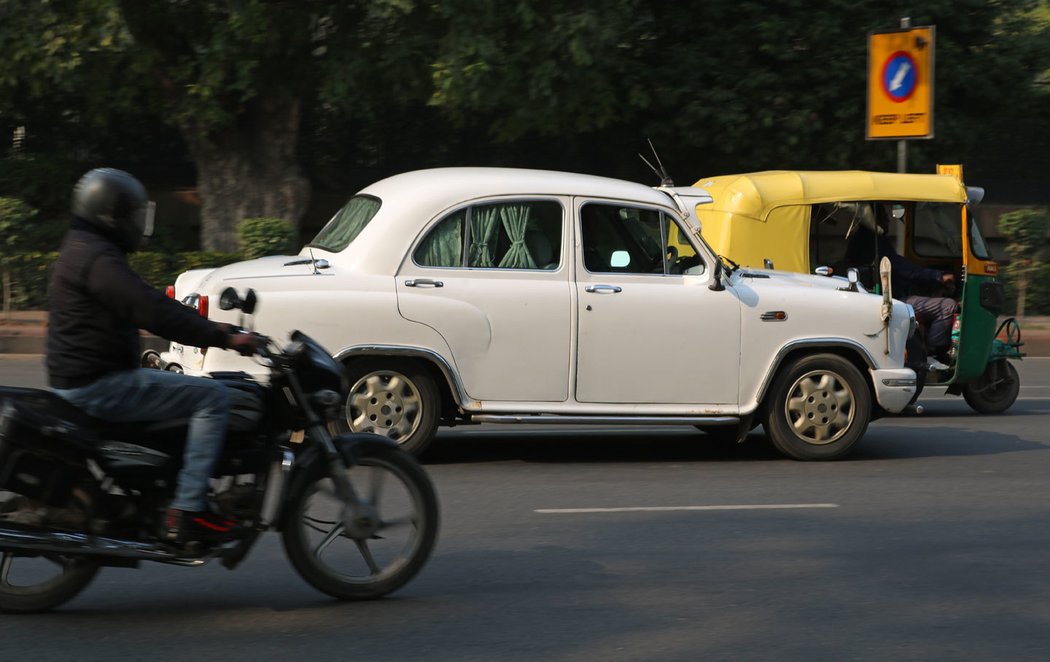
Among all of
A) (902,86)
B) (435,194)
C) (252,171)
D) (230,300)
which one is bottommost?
(230,300)

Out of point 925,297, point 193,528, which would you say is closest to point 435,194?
point 193,528

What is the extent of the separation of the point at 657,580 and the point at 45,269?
12.3 m

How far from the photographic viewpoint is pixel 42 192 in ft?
67.2

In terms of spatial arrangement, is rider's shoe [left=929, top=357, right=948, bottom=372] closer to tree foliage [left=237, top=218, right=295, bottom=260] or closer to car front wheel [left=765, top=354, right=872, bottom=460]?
car front wheel [left=765, top=354, right=872, bottom=460]

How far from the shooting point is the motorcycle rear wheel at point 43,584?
5387 mm

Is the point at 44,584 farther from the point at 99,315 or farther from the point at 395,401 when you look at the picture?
the point at 395,401

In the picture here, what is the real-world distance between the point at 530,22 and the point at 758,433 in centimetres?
780

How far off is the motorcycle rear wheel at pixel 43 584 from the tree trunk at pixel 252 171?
13893mm

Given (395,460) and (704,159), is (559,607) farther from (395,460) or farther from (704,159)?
(704,159)

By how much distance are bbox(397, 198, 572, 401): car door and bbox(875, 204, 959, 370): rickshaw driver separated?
383 cm

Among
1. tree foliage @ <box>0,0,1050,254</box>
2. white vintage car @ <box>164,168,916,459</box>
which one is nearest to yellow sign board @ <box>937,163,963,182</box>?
white vintage car @ <box>164,168,916,459</box>

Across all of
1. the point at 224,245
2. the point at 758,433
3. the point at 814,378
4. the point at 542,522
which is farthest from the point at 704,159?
the point at 542,522

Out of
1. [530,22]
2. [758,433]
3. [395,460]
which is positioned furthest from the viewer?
[530,22]

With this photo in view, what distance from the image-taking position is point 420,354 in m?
8.62
